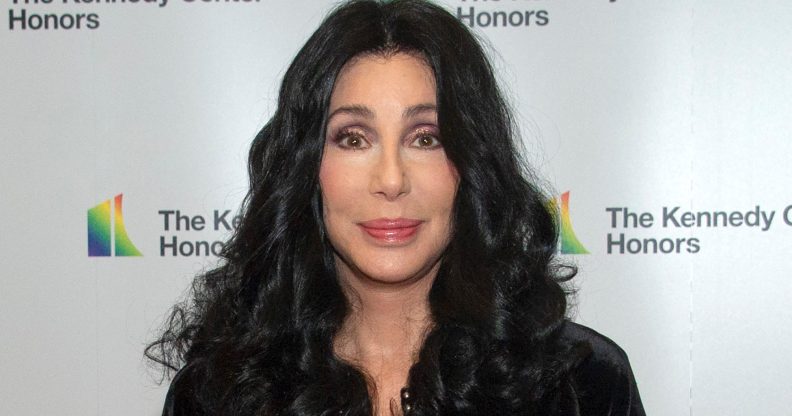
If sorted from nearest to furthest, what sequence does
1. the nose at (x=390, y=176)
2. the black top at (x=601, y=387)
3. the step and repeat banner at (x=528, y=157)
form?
the nose at (x=390, y=176)
the black top at (x=601, y=387)
the step and repeat banner at (x=528, y=157)

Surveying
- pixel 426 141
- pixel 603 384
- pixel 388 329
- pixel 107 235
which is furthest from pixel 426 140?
pixel 107 235

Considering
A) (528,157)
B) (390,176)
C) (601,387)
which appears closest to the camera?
(390,176)

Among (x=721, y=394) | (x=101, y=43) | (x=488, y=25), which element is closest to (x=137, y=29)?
(x=101, y=43)

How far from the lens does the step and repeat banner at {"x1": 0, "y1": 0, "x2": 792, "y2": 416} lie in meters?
2.23

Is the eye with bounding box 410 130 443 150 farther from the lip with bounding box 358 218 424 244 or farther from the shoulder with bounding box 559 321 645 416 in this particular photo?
the shoulder with bounding box 559 321 645 416

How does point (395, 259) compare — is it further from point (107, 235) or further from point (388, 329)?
point (107, 235)

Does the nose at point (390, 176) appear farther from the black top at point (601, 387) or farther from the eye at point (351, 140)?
the black top at point (601, 387)

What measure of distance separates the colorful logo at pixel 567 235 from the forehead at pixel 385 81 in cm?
90

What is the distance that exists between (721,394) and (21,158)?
1.97 meters

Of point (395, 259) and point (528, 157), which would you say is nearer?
point (395, 259)

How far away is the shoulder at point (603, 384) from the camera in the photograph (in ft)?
4.83

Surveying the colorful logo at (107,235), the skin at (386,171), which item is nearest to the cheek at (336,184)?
the skin at (386,171)

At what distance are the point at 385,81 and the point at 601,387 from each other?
64cm

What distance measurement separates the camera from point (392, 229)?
142cm
